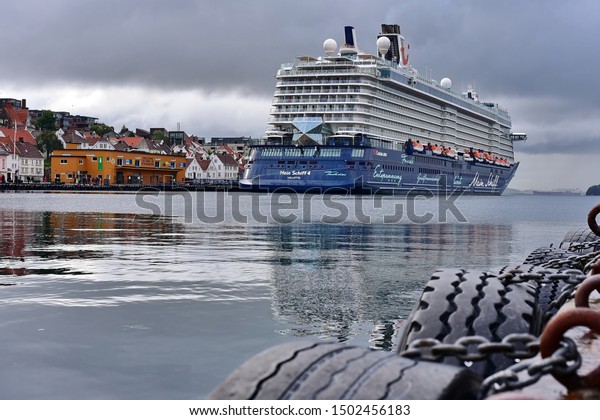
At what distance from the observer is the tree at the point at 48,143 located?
132250 millimetres

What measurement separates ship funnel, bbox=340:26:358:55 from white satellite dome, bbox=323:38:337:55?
949 millimetres

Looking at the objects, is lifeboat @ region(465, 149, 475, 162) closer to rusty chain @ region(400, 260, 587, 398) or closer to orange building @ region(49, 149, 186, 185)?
orange building @ region(49, 149, 186, 185)

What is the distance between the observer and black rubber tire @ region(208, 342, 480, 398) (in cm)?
203

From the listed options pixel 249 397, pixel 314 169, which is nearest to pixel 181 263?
pixel 249 397

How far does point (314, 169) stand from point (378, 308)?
66589mm

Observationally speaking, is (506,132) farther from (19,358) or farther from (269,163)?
(19,358)

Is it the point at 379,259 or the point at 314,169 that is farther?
the point at 314,169

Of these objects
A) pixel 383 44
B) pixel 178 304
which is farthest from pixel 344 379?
pixel 383 44

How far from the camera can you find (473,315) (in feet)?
12.0

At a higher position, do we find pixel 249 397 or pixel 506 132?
pixel 506 132

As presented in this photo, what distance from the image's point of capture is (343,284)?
1004 cm

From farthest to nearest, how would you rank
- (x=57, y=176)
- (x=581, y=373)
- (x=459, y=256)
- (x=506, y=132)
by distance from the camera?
1. (x=506, y=132)
2. (x=57, y=176)
3. (x=459, y=256)
4. (x=581, y=373)

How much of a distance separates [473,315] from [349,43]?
85799mm
